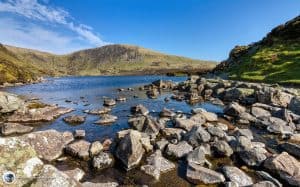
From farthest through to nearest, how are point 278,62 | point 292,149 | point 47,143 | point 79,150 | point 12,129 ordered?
point 278,62 → point 12,129 → point 292,149 → point 47,143 → point 79,150

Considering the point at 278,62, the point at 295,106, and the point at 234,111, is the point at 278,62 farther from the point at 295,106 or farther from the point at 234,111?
the point at 234,111

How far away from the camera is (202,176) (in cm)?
1681

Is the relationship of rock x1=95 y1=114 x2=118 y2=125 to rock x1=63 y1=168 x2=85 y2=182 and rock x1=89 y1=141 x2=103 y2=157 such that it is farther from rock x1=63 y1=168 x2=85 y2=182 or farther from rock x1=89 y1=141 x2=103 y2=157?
rock x1=63 y1=168 x2=85 y2=182

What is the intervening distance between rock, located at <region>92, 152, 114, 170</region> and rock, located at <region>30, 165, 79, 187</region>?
6.42 metres

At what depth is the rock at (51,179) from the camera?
38.0 feet

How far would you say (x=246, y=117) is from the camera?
1324 inches

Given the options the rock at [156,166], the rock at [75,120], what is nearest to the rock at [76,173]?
the rock at [156,166]

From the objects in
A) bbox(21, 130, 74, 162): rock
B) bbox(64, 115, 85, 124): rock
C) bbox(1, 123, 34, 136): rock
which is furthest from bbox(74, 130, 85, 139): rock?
bbox(64, 115, 85, 124): rock

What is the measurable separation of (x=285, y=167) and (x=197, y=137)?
298 inches

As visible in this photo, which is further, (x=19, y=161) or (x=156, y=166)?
(x=156, y=166)

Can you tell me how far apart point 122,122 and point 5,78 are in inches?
4304

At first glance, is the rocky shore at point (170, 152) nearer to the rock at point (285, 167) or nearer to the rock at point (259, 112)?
the rock at point (285, 167)

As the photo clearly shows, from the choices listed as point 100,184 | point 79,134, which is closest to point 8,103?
point 79,134

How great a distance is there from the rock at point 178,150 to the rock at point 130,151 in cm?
223
